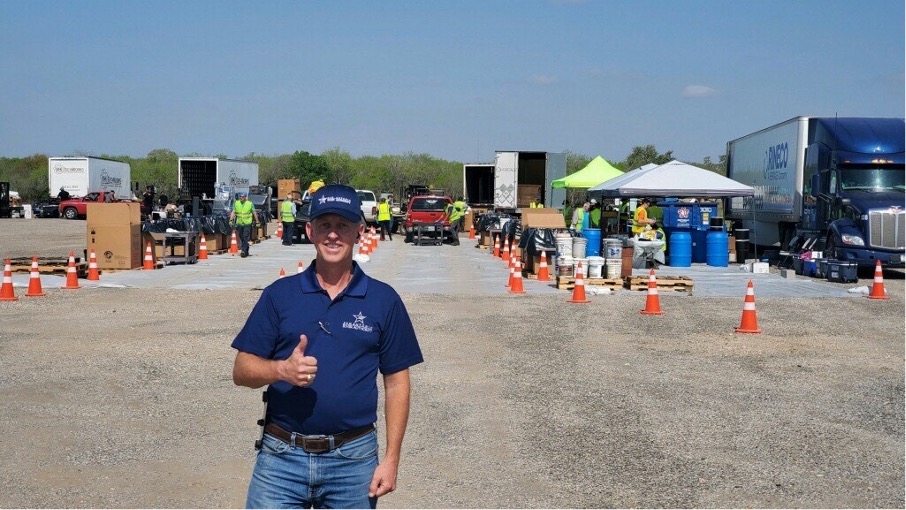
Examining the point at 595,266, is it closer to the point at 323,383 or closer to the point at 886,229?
the point at 886,229

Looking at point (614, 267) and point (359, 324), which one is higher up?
point (359, 324)

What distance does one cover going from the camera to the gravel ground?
6.71 meters


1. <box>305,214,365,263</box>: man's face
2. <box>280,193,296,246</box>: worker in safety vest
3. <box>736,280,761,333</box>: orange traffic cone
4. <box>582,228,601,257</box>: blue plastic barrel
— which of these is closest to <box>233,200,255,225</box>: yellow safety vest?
<box>280,193,296,246</box>: worker in safety vest


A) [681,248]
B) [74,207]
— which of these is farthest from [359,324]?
[74,207]

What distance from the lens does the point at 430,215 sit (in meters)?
40.0

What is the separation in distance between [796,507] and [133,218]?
1911cm

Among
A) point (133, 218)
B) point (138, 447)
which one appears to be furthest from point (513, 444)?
point (133, 218)

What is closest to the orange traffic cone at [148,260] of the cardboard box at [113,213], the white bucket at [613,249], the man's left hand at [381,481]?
the cardboard box at [113,213]

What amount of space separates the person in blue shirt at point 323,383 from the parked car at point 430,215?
34.7 m

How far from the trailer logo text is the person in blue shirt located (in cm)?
2627

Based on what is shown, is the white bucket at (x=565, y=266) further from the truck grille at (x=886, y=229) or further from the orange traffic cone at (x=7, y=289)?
the orange traffic cone at (x=7, y=289)

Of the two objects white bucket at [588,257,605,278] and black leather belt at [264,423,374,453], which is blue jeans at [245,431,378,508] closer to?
black leather belt at [264,423,374,453]

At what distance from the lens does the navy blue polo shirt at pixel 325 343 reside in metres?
3.90

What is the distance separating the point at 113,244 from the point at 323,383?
20.3 metres
